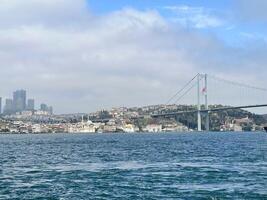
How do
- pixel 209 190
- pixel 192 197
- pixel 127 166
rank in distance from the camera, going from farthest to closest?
pixel 127 166 < pixel 209 190 < pixel 192 197

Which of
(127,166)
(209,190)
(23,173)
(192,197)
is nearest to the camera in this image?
(192,197)

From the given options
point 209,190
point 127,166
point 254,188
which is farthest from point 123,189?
point 127,166

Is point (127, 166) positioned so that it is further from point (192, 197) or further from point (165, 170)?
point (192, 197)

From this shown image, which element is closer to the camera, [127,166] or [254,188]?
[254,188]

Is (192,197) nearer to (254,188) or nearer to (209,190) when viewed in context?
(209,190)

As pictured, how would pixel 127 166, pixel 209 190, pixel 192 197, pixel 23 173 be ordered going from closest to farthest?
pixel 192 197, pixel 209 190, pixel 23 173, pixel 127 166

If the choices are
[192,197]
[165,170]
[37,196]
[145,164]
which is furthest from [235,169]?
[37,196]

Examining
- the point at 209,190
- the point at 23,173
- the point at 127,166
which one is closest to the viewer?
the point at 209,190

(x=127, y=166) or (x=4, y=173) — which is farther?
(x=127, y=166)
